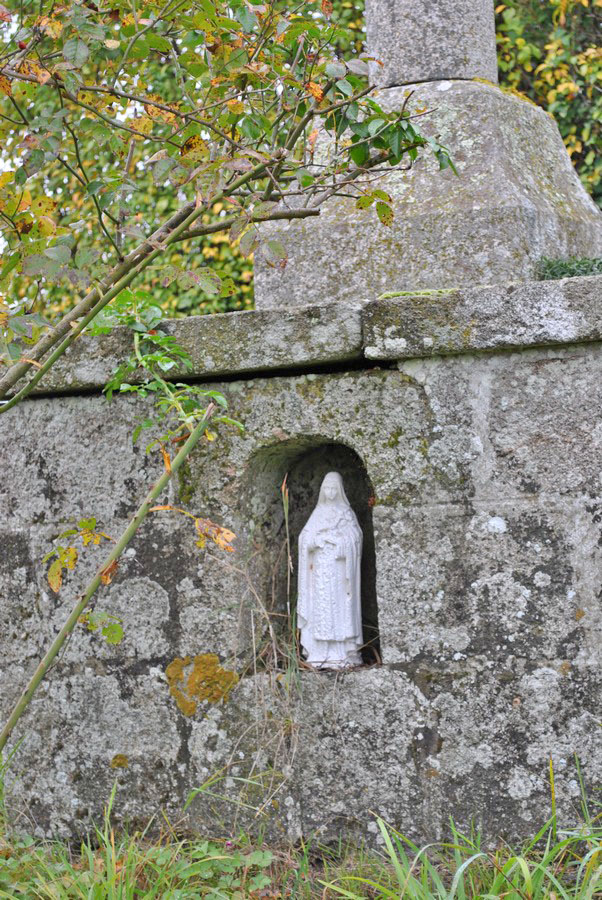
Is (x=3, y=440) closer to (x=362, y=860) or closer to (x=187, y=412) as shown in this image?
(x=187, y=412)

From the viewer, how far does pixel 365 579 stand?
12.0ft

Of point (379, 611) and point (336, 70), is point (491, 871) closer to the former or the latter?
point (379, 611)

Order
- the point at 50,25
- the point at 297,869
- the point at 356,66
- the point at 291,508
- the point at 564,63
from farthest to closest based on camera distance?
the point at 564,63, the point at 291,508, the point at 297,869, the point at 356,66, the point at 50,25

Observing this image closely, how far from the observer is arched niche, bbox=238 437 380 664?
3.52 meters

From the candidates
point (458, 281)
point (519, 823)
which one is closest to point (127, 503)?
point (458, 281)

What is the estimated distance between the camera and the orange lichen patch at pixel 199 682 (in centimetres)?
337

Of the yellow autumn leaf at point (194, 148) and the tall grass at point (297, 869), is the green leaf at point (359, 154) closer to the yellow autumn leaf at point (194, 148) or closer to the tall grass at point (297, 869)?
the yellow autumn leaf at point (194, 148)

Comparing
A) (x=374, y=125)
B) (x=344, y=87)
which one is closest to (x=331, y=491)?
(x=374, y=125)

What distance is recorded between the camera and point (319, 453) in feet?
12.2

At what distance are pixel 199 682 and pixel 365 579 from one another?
695 mm

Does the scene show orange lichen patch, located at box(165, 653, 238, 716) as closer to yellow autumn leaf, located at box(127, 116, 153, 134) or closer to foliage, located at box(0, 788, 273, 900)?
foliage, located at box(0, 788, 273, 900)

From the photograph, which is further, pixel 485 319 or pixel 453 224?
pixel 453 224

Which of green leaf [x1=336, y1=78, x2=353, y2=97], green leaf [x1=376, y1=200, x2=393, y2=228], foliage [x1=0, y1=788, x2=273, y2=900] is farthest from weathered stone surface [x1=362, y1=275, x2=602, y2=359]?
foliage [x1=0, y1=788, x2=273, y2=900]

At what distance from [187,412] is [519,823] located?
1.61 m
